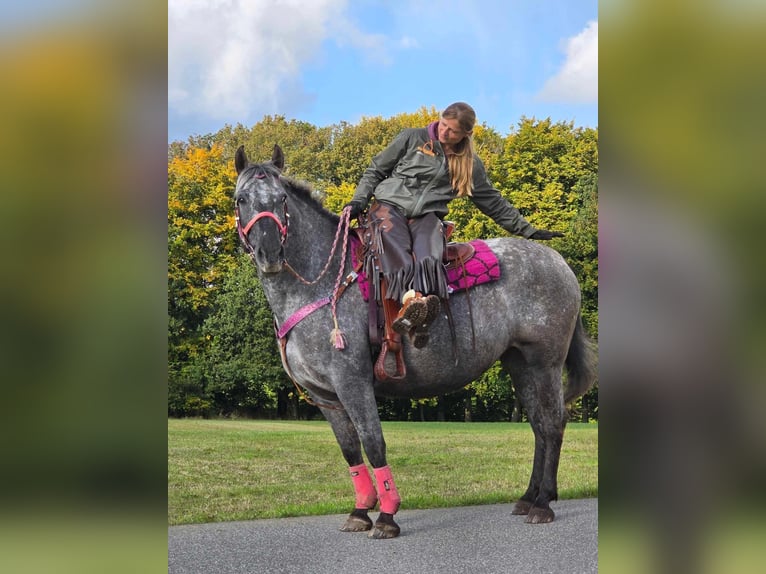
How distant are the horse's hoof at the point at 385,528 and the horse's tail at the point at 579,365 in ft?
6.99

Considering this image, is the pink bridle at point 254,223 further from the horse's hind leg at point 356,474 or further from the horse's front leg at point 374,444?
the horse's hind leg at point 356,474

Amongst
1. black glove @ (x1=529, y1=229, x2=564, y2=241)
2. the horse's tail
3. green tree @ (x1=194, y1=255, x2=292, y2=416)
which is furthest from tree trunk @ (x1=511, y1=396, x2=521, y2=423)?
black glove @ (x1=529, y1=229, x2=564, y2=241)

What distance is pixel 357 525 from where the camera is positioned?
614cm

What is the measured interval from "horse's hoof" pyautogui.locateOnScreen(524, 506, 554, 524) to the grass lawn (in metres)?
1.65

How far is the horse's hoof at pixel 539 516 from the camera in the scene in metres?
6.28

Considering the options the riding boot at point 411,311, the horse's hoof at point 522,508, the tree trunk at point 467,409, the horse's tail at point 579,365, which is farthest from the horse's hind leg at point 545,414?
the tree trunk at point 467,409

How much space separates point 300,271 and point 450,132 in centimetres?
164

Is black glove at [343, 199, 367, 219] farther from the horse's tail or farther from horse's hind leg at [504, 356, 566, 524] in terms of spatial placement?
the horse's tail

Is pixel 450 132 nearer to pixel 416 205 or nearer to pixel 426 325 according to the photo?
pixel 416 205

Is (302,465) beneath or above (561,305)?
beneath

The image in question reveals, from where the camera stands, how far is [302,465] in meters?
11.2
